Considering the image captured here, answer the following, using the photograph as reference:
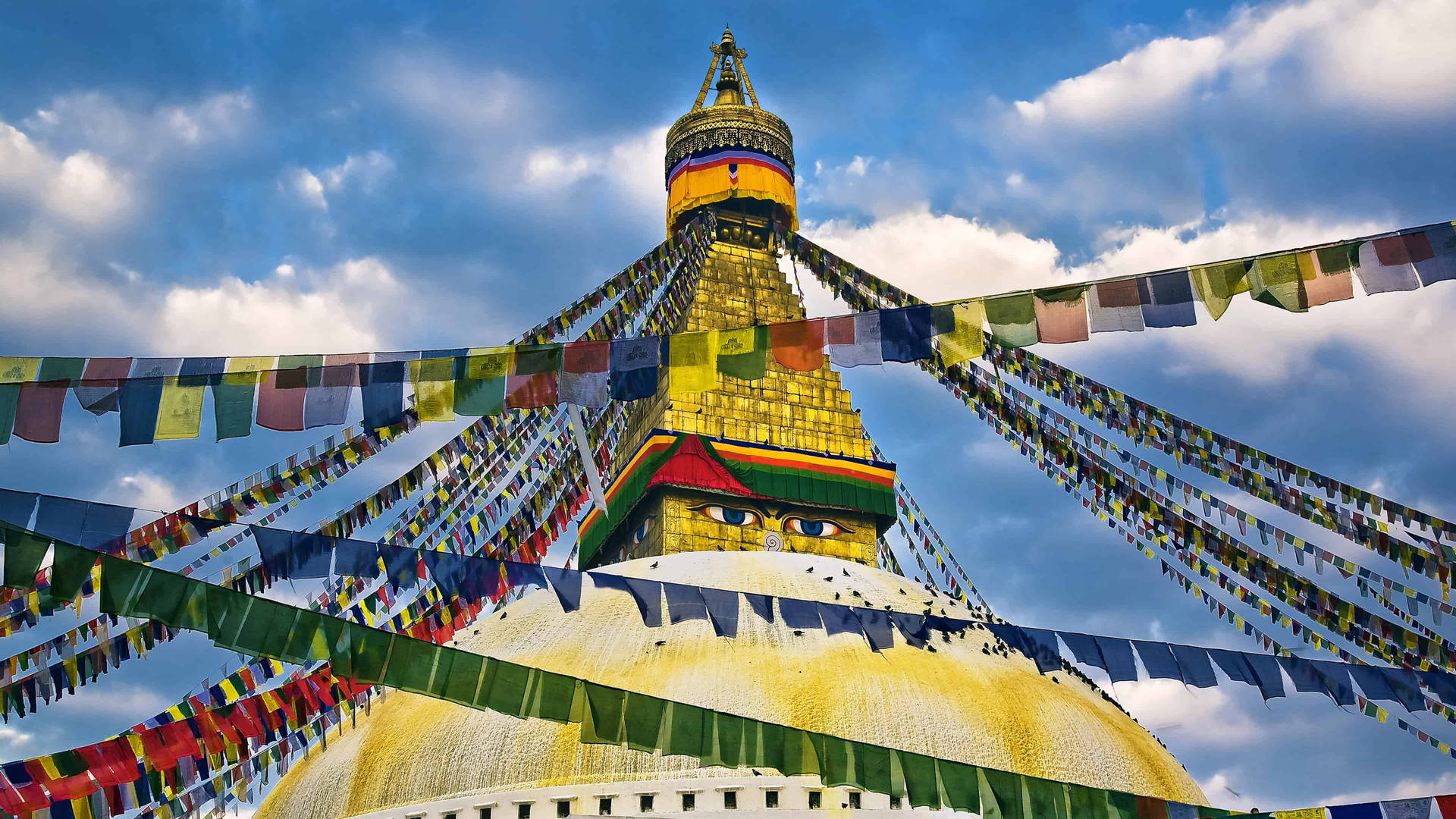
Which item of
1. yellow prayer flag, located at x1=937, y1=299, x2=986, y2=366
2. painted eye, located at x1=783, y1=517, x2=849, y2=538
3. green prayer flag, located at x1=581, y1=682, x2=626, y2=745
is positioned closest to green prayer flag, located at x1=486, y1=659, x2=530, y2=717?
green prayer flag, located at x1=581, y1=682, x2=626, y2=745

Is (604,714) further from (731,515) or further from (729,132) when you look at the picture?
(729,132)

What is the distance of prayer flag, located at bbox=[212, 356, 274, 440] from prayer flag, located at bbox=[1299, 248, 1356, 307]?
17.3 feet

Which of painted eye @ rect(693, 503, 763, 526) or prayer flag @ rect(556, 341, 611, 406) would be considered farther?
painted eye @ rect(693, 503, 763, 526)

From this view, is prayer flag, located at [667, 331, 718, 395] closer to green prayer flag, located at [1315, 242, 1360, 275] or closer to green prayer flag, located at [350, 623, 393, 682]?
green prayer flag, located at [350, 623, 393, 682]

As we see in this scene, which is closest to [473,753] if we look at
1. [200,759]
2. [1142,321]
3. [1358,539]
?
[200,759]

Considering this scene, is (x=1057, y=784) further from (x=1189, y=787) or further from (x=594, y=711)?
(x=1189, y=787)

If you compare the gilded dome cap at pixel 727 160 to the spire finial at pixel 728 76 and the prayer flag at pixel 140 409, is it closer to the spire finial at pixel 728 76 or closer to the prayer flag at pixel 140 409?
the spire finial at pixel 728 76

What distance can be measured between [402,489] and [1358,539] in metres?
6.84

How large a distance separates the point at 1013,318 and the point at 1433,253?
2021mm

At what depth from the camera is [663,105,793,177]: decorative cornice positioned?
16156 millimetres

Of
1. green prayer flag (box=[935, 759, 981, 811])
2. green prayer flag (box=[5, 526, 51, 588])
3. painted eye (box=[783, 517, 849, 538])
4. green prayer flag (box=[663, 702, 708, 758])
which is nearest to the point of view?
green prayer flag (box=[5, 526, 51, 588])

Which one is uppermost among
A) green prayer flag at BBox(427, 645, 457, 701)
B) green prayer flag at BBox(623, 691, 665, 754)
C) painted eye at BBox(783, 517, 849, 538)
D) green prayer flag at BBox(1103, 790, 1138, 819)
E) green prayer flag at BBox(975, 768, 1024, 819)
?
painted eye at BBox(783, 517, 849, 538)

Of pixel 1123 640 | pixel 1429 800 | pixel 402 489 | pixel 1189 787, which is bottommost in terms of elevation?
pixel 1189 787

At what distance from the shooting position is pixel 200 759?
803cm
